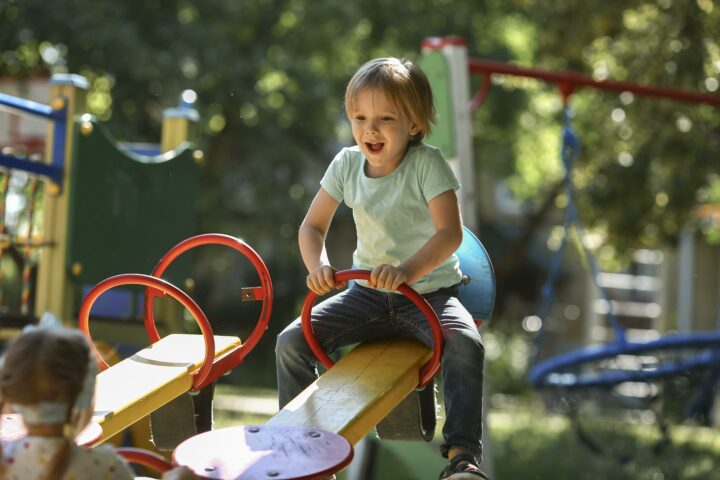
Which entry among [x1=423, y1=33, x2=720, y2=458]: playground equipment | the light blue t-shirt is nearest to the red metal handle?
the light blue t-shirt

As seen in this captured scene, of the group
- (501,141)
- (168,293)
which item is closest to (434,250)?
(168,293)

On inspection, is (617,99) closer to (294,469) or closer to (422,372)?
(422,372)

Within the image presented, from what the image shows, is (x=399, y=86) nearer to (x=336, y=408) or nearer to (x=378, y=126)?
(x=378, y=126)

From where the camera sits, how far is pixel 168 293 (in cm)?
293

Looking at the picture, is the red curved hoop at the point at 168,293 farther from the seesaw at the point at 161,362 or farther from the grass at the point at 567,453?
the grass at the point at 567,453

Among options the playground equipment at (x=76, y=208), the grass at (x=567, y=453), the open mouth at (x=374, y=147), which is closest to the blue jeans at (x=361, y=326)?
the open mouth at (x=374, y=147)

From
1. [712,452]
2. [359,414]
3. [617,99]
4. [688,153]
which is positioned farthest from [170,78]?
[359,414]

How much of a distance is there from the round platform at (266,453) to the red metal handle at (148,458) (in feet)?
0.09

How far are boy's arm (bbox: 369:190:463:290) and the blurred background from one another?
2.15 metres

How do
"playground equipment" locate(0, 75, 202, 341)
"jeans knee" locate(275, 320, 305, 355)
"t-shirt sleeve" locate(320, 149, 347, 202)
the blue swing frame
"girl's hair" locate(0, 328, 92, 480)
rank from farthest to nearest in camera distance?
the blue swing frame → "playground equipment" locate(0, 75, 202, 341) → "t-shirt sleeve" locate(320, 149, 347, 202) → "jeans knee" locate(275, 320, 305, 355) → "girl's hair" locate(0, 328, 92, 480)

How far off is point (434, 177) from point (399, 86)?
28 centimetres

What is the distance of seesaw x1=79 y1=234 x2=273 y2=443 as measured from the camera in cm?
274

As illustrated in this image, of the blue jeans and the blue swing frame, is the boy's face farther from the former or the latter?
the blue swing frame

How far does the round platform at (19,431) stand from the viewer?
7.63 ft
